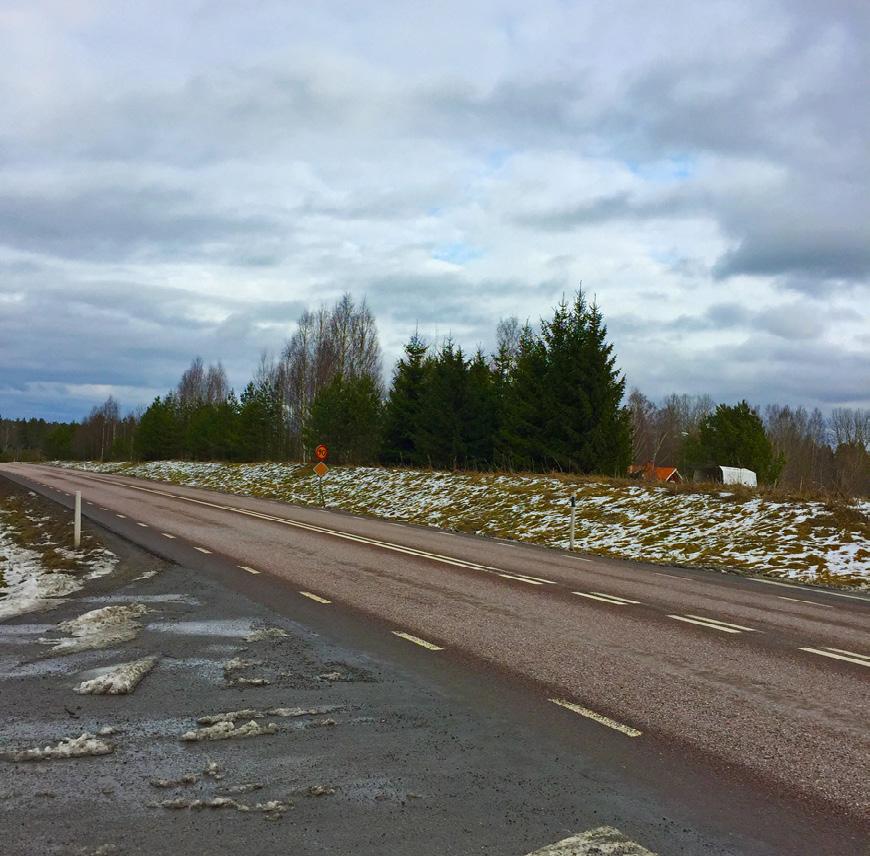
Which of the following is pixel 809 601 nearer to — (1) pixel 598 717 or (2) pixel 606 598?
(2) pixel 606 598

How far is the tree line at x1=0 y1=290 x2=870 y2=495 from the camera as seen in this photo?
107 feet

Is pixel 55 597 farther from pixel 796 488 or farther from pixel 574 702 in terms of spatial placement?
pixel 796 488

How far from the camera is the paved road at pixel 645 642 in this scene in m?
4.57

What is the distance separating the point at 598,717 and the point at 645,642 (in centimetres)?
265

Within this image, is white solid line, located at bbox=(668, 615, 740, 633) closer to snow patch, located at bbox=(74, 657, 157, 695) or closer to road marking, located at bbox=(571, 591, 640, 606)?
road marking, located at bbox=(571, 591, 640, 606)

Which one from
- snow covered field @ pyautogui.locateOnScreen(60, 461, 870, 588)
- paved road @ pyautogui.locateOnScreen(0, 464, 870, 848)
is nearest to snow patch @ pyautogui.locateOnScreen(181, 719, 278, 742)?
paved road @ pyautogui.locateOnScreen(0, 464, 870, 848)

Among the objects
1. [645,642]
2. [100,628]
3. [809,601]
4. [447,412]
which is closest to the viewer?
[645,642]

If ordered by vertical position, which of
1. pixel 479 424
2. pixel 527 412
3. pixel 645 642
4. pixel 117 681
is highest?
pixel 527 412

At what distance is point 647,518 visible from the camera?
67.9ft

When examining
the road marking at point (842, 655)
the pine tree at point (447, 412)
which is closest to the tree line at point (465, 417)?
the pine tree at point (447, 412)

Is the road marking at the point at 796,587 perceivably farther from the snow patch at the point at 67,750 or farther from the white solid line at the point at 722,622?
the snow patch at the point at 67,750

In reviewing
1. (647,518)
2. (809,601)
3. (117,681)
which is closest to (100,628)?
(117,681)

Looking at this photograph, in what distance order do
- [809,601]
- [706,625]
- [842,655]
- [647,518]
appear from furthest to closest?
[647,518], [809,601], [706,625], [842,655]

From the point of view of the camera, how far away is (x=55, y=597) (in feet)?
32.3
